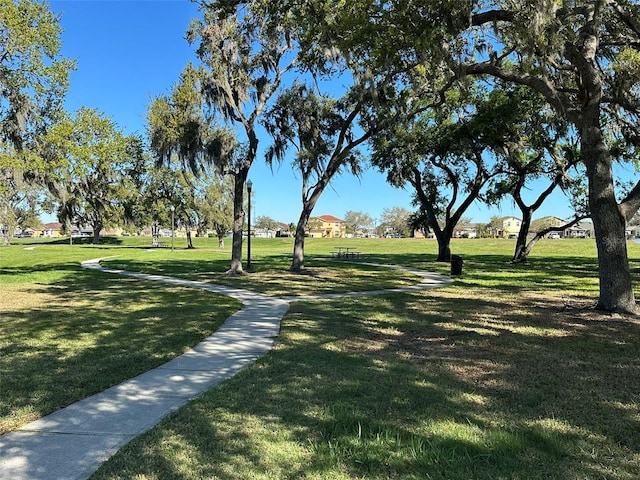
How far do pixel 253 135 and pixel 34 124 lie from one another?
7.70 metres

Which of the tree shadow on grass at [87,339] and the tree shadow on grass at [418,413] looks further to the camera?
the tree shadow on grass at [87,339]

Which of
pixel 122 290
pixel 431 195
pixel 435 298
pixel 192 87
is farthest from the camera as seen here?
pixel 431 195

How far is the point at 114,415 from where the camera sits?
3.80 m

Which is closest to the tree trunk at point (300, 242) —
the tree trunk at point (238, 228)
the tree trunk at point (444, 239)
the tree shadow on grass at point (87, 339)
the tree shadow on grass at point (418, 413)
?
the tree trunk at point (238, 228)

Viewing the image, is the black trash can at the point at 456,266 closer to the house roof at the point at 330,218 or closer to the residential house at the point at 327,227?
the residential house at the point at 327,227

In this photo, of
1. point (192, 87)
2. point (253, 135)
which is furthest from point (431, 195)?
point (192, 87)

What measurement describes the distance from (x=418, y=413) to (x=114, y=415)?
2.45m

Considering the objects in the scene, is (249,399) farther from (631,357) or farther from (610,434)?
(631,357)

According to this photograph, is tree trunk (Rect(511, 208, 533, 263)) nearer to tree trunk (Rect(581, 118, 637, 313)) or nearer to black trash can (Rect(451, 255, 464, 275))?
black trash can (Rect(451, 255, 464, 275))

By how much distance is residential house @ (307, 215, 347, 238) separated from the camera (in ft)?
443

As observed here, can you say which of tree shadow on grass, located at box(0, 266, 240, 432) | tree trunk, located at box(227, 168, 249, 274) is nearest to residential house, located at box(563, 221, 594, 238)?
tree trunk, located at box(227, 168, 249, 274)

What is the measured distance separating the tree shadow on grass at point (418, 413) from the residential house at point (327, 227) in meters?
124

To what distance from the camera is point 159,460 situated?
298cm

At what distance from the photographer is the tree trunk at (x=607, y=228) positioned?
830cm
